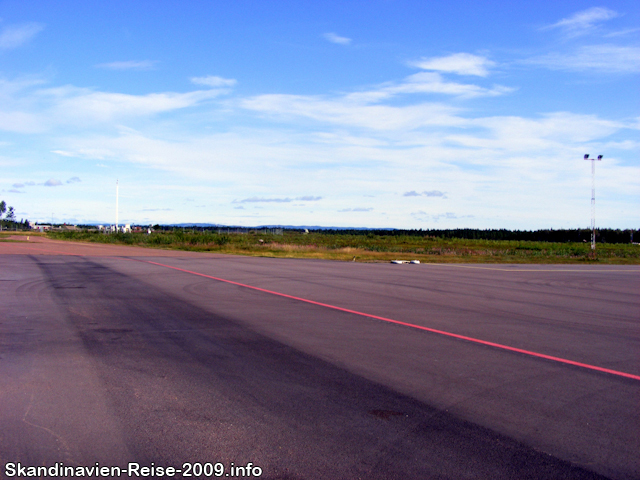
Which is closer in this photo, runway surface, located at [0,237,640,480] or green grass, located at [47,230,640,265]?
runway surface, located at [0,237,640,480]

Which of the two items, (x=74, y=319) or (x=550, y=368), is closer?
(x=550, y=368)

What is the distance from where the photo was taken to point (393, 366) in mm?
7004

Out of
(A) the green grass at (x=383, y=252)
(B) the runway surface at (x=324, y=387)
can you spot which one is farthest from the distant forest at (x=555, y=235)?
(B) the runway surface at (x=324, y=387)

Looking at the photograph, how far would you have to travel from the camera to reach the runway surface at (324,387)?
4.17 metres

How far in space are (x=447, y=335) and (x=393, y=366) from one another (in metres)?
2.64

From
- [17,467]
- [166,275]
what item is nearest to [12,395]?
[17,467]

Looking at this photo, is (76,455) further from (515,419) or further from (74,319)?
(74,319)

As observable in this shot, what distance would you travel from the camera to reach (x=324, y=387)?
5.94 metres

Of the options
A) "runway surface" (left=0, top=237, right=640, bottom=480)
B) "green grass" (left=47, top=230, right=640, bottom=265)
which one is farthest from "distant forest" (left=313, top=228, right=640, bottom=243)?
"runway surface" (left=0, top=237, right=640, bottom=480)

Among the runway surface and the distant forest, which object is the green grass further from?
the distant forest

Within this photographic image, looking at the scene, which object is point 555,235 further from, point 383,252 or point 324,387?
point 324,387

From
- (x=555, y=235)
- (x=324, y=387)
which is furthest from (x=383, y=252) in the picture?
(x=555, y=235)

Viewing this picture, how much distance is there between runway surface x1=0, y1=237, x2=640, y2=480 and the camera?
4.17 metres

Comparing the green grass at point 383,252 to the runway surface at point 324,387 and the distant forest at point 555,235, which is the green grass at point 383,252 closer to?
the runway surface at point 324,387
